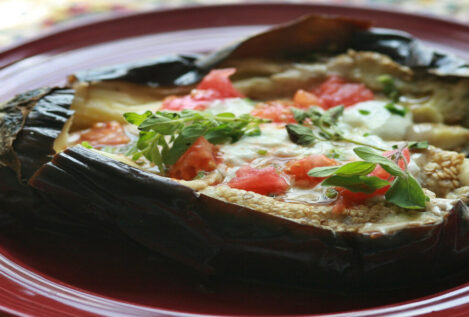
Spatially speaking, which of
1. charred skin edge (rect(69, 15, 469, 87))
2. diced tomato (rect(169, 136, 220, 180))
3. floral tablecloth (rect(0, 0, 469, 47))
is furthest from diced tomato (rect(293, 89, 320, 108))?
floral tablecloth (rect(0, 0, 469, 47))

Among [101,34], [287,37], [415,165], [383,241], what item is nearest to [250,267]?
[383,241]

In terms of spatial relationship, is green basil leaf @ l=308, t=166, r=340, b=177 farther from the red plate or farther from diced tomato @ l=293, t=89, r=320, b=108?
diced tomato @ l=293, t=89, r=320, b=108

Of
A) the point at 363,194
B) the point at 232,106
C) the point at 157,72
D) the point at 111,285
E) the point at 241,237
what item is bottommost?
the point at 111,285

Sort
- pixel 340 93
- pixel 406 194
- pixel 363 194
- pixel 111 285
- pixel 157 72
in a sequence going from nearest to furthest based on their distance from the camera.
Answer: pixel 406 194 → pixel 363 194 → pixel 111 285 → pixel 340 93 → pixel 157 72

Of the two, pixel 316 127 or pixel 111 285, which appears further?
pixel 316 127

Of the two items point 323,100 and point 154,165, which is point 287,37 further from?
point 154,165

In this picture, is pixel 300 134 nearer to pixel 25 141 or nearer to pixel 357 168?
pixel 357 168

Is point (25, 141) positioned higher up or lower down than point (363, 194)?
higher up

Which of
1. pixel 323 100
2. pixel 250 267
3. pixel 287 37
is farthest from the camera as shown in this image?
pixel 287 37

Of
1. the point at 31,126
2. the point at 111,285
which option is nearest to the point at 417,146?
the point at 111,285
